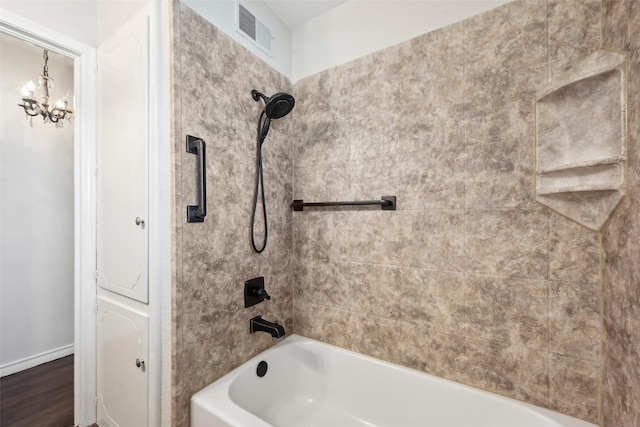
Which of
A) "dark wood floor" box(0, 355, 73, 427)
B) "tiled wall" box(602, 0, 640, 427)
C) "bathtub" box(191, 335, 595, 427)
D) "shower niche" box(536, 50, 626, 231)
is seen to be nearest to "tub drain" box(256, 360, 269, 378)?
"bathtub" box(191, 335, 595, 427)

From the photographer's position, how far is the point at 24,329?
2.32 m

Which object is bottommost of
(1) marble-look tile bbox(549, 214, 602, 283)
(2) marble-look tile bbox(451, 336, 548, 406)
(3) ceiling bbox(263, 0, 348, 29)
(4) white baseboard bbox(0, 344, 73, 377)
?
(4) white baseboard bbox(0, 344, 73, 377)

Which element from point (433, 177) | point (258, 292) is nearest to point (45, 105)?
point (258, 292)

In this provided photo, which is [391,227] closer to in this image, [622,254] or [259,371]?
[622,254]

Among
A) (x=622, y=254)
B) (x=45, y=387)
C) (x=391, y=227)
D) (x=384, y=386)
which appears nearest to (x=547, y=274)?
(x=622, y=254)

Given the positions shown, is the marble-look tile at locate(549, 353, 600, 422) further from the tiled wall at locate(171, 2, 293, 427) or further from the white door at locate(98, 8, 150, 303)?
the white door at locate(98, 8, 150, 303)

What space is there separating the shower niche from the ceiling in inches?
51.4

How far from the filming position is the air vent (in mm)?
1499

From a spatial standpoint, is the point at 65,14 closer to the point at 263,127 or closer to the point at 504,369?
the point at 263,127

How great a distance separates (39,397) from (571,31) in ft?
12.3

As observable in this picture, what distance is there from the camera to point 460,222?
1325mm

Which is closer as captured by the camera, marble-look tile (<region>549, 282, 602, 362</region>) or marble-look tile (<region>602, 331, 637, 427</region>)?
marble-look tile (<region>602, 331, 637, 427</region>)

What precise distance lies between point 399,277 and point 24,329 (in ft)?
10.4

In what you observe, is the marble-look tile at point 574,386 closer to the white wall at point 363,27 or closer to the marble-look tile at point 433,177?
the marble-look tile at point 433,177
